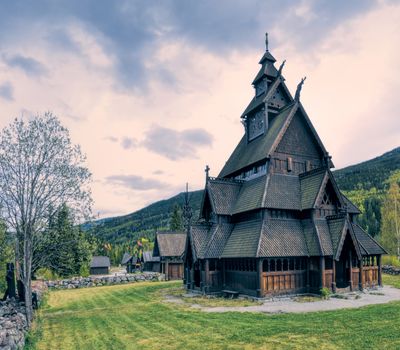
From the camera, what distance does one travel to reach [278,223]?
28.0 metres

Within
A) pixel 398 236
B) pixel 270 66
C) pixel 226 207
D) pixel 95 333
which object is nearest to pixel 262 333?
pixel 95 333

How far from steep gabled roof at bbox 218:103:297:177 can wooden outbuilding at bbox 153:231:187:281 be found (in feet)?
71.5

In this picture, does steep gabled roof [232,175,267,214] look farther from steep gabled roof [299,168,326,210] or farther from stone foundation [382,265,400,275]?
stone foundation [382,265,400,275]

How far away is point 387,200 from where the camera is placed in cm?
5769

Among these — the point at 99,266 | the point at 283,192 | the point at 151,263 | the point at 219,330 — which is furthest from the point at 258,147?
the point at 99,266

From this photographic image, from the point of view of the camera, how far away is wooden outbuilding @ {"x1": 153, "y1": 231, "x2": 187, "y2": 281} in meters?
54.1

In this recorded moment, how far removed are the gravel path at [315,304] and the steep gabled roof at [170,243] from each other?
3340 centimetres

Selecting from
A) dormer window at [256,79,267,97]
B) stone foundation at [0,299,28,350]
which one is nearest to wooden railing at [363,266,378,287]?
dormer window at [256,79,267,97]

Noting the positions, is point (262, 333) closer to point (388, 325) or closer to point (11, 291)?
point (388, 325)

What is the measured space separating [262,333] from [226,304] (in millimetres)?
9559

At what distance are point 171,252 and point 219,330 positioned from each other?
41817 mm

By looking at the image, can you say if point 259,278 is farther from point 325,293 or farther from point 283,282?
point 325,293

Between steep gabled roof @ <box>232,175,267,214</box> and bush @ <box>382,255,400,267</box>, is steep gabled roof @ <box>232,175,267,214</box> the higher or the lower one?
the higher one

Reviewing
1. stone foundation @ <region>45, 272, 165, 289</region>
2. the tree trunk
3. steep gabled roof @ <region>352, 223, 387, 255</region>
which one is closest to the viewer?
the tree trunk
